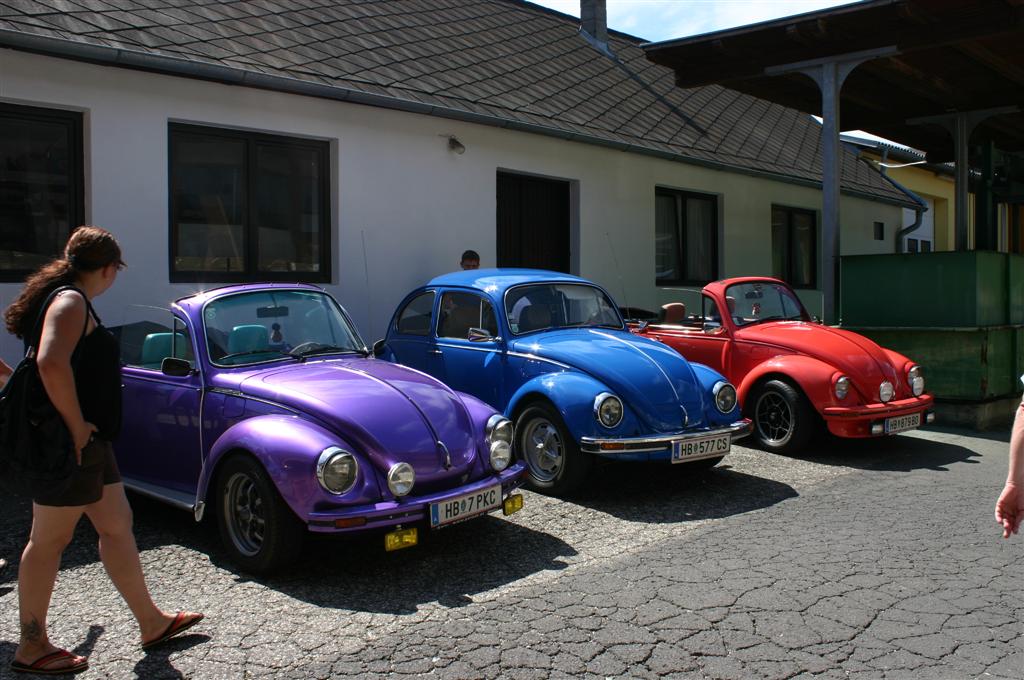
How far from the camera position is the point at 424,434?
16.5 feet

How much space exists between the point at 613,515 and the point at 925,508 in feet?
7.05

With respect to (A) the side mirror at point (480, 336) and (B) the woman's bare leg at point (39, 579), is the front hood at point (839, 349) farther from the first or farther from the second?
(B) the woman's bare leg at point (39, 579)

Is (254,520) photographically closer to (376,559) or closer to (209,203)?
(376,559)

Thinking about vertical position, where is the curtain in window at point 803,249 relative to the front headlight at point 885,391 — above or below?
above

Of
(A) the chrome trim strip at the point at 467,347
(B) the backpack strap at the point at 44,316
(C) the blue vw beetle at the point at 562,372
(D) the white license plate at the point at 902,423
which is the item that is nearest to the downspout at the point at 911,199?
(D) the white license plate at the point at 902,423

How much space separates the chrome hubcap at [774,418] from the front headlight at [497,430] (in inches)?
145

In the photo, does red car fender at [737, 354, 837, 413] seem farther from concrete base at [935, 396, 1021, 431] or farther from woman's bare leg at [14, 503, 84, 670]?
woman's bare leg at [14, 503, 84, 670]

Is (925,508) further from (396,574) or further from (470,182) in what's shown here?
(470,182)

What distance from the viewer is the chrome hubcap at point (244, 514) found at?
482 centimetres

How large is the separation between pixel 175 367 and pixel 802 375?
209 inches

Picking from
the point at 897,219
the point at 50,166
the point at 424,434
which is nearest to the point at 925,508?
the point at 424,434

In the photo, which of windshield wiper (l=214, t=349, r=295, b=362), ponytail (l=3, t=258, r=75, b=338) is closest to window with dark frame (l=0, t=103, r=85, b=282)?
windshield wiper (l=214, t=349, r=295, b=362)

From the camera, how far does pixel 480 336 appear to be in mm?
7285

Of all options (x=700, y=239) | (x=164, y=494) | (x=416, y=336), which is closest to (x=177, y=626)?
(x=164, y=494)
